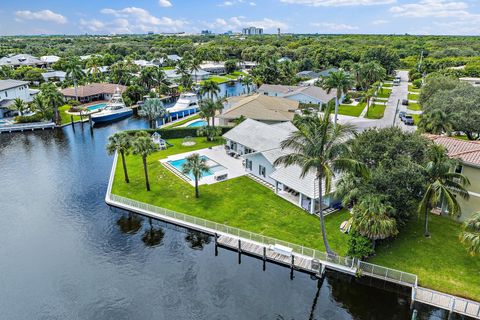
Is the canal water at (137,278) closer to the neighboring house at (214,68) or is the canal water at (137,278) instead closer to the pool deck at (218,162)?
the pool deck at (218,162)

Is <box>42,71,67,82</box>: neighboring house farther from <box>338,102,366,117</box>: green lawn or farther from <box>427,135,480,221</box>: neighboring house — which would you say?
<box>427,135,480,221</box>: neighboring house

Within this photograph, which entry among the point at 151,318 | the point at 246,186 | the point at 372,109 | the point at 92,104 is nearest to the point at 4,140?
the point at 92,104

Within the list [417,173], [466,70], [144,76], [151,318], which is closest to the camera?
[151,318]

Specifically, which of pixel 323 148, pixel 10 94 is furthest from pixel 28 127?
pixel 323 148

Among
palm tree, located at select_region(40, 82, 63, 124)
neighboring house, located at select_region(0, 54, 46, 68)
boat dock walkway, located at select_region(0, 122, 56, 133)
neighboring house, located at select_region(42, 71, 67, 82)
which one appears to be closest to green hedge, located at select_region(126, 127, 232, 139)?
palm tree, located at select_region(40, 82, 63, 124)

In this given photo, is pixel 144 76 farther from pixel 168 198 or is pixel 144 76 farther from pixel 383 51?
pixel 383 51

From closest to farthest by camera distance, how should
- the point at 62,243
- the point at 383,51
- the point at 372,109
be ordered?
1. the point at 62,243
2. the point at 372,109
3. the point at 383,51
